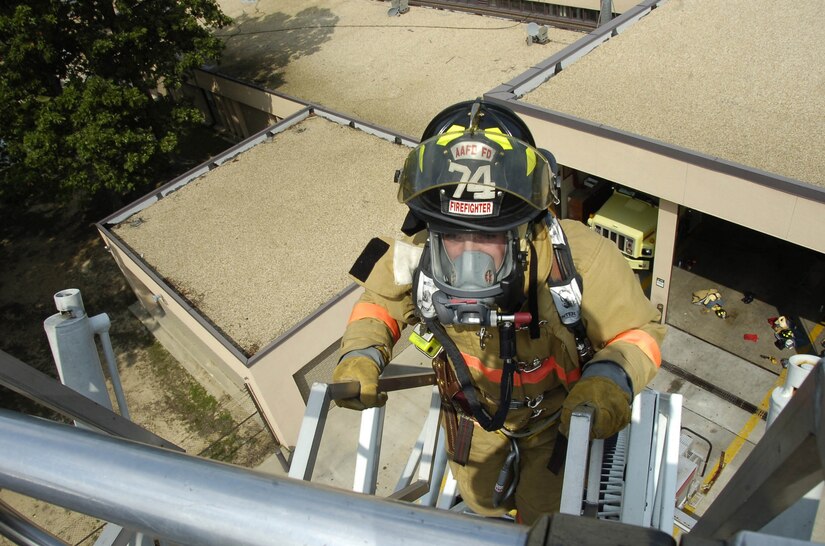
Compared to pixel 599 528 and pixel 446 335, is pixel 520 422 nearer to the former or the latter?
pixel 446 335

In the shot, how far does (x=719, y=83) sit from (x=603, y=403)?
36.0ft

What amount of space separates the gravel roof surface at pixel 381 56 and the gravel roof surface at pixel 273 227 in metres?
2.21

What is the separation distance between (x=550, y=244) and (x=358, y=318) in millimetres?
1474

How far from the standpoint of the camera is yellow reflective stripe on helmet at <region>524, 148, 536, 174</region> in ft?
11.3

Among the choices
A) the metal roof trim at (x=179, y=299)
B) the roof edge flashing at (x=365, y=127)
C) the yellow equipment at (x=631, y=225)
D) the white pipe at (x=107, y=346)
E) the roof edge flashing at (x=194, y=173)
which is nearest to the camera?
the white pipe at (x=107, y=346)

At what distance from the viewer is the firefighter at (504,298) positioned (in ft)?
11.1

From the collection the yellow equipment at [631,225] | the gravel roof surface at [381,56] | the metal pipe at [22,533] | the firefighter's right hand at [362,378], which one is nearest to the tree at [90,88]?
the gravel roof surface at [381,56]

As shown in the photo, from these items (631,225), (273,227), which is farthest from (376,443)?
(631,225)

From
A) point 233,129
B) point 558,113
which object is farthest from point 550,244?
point 233,129

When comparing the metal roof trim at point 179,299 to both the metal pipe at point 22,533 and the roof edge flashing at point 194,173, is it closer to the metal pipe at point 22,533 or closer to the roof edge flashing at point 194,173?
the roof edge flashing at point 194,173

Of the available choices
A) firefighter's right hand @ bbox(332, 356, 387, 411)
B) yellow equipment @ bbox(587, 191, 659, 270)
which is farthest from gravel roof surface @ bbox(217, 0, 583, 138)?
firefighter's right hand @ bbox(332, 356, 387, 411)

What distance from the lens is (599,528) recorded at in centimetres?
93

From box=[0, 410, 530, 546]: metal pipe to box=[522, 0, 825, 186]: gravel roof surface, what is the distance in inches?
417

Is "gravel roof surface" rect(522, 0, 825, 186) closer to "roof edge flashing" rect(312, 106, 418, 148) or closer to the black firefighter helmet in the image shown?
"roof edge flashing" rect(312, 106, 418, 148)
